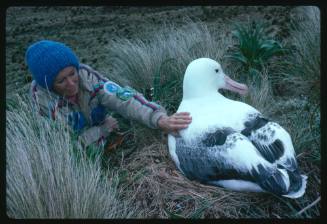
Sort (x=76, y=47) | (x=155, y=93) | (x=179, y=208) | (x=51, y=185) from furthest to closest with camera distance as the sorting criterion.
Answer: (x=76, y=47) < (x=155, y=93) < (x=179, y=208) < (x=51, y=185)

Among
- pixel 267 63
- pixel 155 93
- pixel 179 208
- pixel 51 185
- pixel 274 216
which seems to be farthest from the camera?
pixel 267 63

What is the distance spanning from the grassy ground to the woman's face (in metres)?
0.21

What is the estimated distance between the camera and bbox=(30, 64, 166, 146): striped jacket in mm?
2143

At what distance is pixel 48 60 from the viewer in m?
1.98

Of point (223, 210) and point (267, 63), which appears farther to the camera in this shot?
point (267, 63)

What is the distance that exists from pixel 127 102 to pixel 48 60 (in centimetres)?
49

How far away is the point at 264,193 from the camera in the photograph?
1854 millimetres

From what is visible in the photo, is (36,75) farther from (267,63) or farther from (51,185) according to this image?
(267,63)

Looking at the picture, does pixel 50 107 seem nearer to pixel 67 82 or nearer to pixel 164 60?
pixel 67 82

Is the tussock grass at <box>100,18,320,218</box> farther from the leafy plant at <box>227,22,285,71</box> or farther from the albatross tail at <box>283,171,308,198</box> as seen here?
the leafy plant at <box>227,22,285,71</box>

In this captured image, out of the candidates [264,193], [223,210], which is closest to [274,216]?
[264,193]

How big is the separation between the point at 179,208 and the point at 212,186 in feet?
0.65

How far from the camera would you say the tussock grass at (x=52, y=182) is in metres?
1.57

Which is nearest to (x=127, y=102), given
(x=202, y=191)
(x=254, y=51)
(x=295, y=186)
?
(x=202, y=191)
